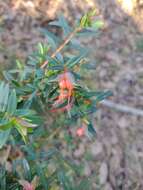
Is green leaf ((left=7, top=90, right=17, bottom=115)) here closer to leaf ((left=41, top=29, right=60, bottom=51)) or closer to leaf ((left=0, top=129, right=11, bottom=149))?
leaf ((left=0, top=129, right=11, bottom=149))

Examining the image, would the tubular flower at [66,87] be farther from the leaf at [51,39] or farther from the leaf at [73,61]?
the leaf at [51,39]

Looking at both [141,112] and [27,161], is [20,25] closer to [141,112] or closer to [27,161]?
[141,112]

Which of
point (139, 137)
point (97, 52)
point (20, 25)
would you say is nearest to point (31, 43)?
point (20, 25)

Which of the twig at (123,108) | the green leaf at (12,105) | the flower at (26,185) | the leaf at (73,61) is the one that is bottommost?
the twig at (123,108)

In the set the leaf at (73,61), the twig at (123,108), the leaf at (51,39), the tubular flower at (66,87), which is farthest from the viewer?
the twig at (123,108)

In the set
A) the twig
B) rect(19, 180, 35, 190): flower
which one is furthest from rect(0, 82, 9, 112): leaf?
the twig

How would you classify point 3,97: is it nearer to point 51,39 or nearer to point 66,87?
point 66,87

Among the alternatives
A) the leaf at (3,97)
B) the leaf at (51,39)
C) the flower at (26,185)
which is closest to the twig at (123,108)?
the leaf at (51,39)

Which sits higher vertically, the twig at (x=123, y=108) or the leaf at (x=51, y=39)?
the leaf at (x=51, y=39)
